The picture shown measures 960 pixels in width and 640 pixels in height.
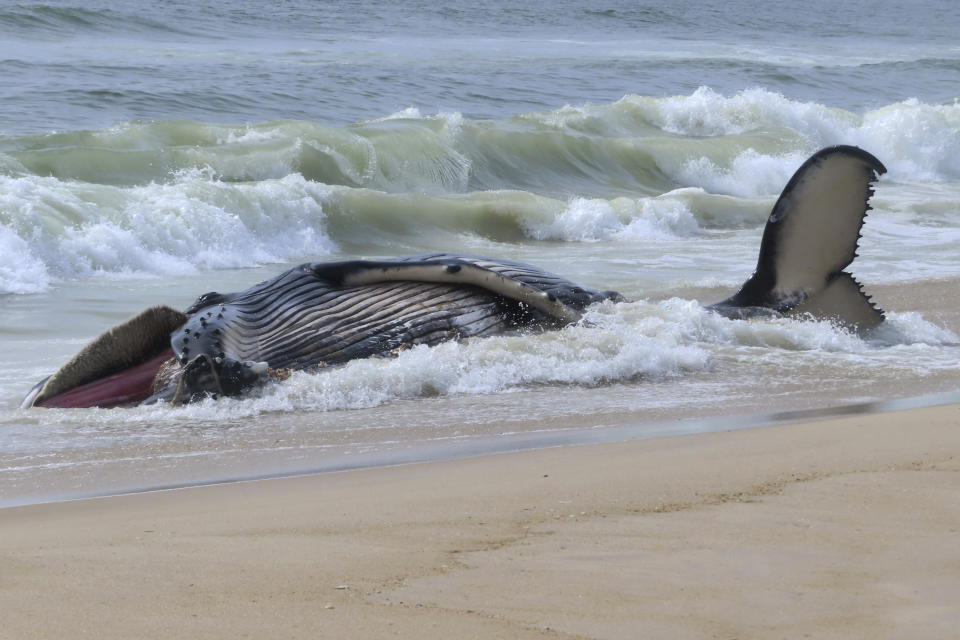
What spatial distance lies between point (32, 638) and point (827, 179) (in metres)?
5.58

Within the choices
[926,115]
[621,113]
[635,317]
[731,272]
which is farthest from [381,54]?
[635,317]

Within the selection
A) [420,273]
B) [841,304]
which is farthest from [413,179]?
[420,273]

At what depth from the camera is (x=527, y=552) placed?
3.75 metres

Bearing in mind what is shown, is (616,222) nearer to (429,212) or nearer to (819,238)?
(429,212)

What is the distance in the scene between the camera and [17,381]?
748 centimetres

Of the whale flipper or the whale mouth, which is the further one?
the whale flipper

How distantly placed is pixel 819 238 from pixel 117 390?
413cm

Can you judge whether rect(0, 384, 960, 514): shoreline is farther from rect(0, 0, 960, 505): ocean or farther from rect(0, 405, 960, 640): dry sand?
rect(0, 405, 960, 640): dry sand

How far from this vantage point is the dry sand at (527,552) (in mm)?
3146

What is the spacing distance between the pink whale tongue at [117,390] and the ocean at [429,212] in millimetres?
206

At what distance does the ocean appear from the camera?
645 cm

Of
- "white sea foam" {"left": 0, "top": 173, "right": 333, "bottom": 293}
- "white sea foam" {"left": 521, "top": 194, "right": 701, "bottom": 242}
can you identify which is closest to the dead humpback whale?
"white sea foam" {"left": 0, "top": 173, "right": 333, "bottom": 293}

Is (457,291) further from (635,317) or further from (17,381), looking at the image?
(17,381)

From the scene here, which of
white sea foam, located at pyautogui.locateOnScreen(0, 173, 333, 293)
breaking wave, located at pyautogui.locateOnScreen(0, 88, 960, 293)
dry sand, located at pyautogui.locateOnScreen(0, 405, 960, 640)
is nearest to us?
dry sand, located at pyautogui.locateOnScreen(0, 405, 960, 640)
